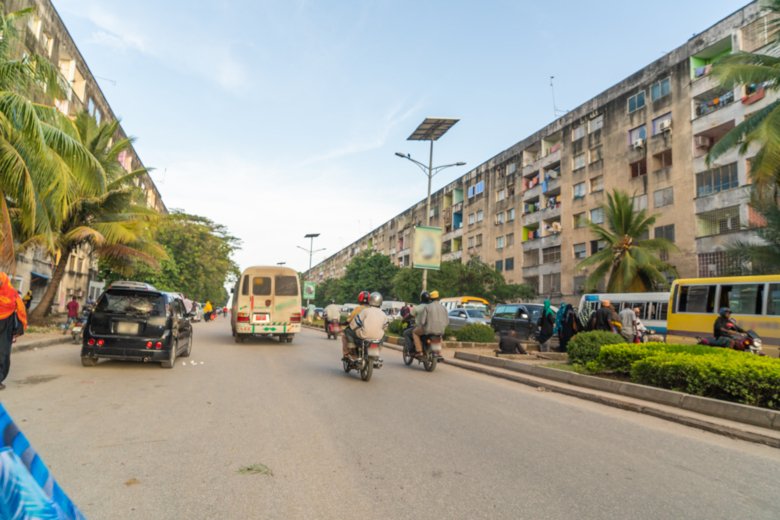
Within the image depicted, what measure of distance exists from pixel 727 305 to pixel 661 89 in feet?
66.5

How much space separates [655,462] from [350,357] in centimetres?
628

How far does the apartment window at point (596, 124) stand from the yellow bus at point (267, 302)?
28603mm

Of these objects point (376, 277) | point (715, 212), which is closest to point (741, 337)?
point (715, 212)

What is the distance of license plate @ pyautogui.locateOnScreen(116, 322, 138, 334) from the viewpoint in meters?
10.2

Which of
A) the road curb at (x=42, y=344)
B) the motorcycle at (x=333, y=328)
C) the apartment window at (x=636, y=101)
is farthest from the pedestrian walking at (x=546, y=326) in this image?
the apartment window at (x=636, y=101)

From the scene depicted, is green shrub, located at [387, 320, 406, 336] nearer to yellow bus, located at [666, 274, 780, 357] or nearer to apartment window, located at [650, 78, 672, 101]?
yellow bus, located at [666, 274, 780, 357]

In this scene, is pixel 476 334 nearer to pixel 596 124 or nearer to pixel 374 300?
pixel 374 300

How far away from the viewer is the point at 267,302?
18.6 m

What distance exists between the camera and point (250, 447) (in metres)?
5.01

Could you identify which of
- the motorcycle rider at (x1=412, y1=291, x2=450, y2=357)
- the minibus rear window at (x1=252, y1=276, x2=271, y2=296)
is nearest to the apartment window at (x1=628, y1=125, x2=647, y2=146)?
the minibus rear window at (x1=252, y1=276, x2=271, y2=296)

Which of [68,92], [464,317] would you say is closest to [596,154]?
[464,317]

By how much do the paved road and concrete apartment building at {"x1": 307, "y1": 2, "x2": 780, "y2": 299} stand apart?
75.5 feet

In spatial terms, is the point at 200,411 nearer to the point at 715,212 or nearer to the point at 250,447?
the point at 250,447

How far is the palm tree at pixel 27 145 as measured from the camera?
1139cm
